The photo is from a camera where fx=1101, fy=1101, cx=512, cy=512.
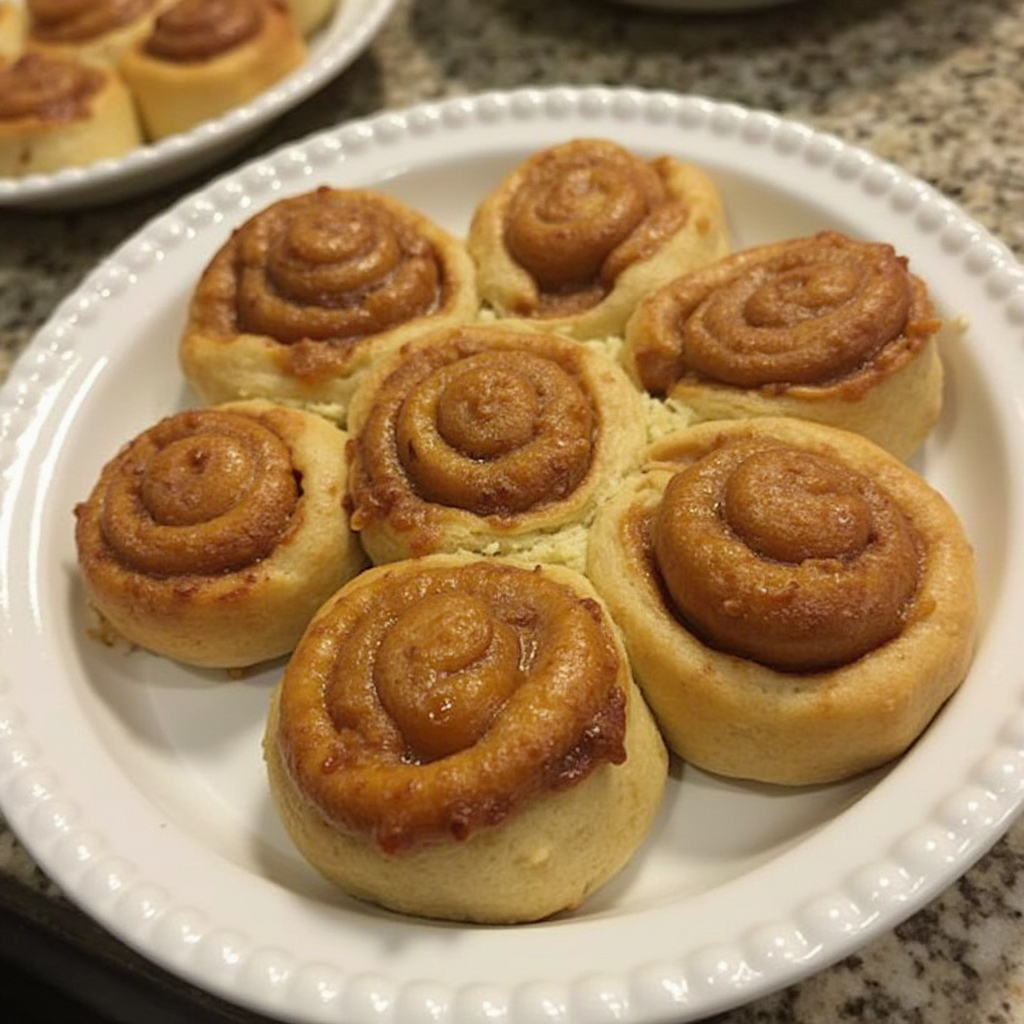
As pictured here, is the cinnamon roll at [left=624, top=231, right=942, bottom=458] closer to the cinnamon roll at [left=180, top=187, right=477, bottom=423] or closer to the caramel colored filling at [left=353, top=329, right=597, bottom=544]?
the caramel colored filling at [left=353, top=329, right=597, bottom=544]

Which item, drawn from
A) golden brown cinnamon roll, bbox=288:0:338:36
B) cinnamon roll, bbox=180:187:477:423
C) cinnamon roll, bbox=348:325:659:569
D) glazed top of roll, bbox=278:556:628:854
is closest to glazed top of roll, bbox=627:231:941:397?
cinnamon roll, bbox=348:325:659:569

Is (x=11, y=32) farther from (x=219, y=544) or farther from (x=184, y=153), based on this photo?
(x=219, y=544)

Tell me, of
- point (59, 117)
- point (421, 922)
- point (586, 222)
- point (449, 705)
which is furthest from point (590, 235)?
point (59, 117)

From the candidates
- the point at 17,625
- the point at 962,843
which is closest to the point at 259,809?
the point at 17,625

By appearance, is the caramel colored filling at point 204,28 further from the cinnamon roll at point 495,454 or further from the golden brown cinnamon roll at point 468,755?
the golden brown cinnamon roll at point 468,755

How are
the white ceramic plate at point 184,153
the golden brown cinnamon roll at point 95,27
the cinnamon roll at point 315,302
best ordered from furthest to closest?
1. the golden brown cinnamon roll at point 95,27
2. the white ceramic plate at point 184,153
3. the cinnamon roll at point 315,302

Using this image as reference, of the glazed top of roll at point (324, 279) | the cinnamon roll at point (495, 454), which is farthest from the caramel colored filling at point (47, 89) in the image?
the cinnamon roll at point (495, 454)

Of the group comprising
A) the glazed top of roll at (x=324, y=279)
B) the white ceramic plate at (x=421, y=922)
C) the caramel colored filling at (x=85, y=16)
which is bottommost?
the white ceramic plate at (x=421, y=922)

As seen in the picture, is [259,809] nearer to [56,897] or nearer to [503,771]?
[56,897]
